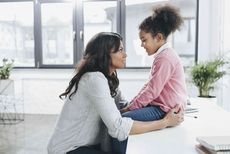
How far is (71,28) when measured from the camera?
5.24 m

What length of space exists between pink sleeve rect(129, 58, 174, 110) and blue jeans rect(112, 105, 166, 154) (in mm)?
65

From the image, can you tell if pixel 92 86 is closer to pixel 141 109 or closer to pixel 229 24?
pixel 141 109

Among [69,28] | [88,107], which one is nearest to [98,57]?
[88,107]

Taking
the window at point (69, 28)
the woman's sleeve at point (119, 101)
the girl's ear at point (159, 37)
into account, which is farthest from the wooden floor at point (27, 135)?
the girl's ear at point (159, 37)

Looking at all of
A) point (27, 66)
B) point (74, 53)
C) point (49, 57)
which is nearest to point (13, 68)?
point (27, 66)

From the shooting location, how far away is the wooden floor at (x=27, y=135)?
3346 millimetres

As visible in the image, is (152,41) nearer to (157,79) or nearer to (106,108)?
(157,79)

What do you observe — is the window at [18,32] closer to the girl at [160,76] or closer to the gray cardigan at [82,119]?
the girl at [160,76]

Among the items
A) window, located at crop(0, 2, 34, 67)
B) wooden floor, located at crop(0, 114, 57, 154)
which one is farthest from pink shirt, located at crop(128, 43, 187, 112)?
window, located at crop(0, 2, 34, 67)

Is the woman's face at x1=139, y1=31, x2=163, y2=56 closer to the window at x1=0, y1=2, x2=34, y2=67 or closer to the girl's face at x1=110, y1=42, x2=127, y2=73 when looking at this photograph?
the girl's face at x1=110, y1=42, x2=127, y2=73

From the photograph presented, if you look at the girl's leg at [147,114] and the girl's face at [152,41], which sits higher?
the girl's face at [152,41]

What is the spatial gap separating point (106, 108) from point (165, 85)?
46 centimetres

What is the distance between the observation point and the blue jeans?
1.55 m

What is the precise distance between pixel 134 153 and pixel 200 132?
19.8 inches
